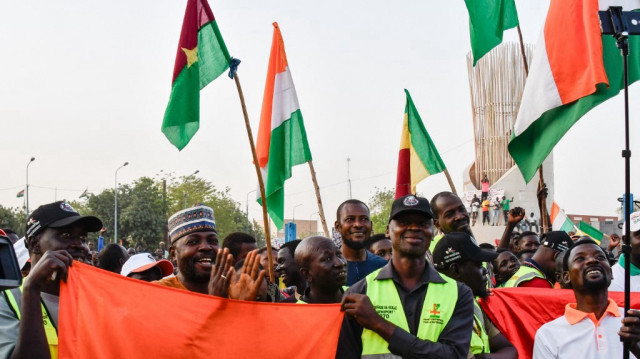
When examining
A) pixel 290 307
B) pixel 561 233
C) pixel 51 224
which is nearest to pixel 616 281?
pixel 561 233

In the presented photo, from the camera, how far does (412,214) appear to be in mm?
3857

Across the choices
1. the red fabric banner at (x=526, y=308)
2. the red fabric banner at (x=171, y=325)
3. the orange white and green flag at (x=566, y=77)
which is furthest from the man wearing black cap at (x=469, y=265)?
the orange white and green flag at (x=566, y=77)

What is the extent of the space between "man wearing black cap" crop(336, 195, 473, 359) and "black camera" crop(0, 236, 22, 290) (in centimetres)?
166

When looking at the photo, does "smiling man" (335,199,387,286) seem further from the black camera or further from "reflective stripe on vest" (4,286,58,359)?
the black camera

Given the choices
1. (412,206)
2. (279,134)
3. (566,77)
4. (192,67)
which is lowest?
(412,206)

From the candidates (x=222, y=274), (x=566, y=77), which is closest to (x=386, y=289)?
(x=222, y=274)

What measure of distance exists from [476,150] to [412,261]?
40046 millimetres

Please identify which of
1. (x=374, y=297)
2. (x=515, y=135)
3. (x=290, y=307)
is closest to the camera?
(x=374, y=297)

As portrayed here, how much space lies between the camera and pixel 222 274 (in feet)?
11.6

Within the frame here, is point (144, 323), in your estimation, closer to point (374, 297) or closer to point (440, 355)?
point (374, 297)

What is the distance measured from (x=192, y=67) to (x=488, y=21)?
3453 millimetres

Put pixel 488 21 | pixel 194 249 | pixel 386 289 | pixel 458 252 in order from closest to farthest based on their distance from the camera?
1. pixel 386 289
2. pixel 194 249
3. pixel 458 252
4. pixel 488 21

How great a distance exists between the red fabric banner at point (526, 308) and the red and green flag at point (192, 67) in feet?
10.9

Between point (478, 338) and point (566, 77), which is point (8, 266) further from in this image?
point (566, 77)
